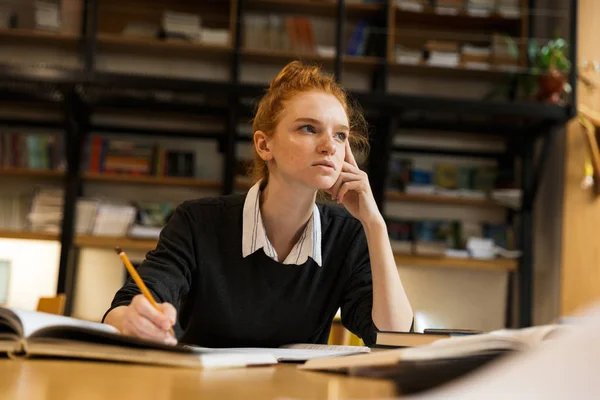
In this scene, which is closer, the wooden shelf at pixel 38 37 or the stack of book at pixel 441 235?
the wooden shelf at pixel 38 37

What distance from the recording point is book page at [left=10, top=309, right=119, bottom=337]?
84cm

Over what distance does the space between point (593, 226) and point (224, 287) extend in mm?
3980

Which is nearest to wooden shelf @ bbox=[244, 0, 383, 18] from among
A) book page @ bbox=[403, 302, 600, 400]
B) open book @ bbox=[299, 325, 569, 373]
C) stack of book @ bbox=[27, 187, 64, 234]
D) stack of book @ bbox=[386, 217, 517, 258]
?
stack of book @ bbox=[386, 217, 517, 258]

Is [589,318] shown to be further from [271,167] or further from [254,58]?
[254,58]

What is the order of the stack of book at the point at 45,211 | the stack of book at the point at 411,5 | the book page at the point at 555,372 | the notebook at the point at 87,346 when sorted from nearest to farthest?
the book page at the point at 555,372
the notebook at the point at 87,346
the stack of book at the point at 45,211
the stack of book at the point at 411,5

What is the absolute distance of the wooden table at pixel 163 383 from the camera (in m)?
0.58

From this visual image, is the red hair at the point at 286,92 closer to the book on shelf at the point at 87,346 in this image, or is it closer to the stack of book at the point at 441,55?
the book on shelf at the point at 87,346

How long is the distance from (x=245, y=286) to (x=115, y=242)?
12.1 feet

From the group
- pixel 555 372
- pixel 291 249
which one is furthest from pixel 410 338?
pixel 291 249

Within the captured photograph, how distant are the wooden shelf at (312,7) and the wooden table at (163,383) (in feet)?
16.4

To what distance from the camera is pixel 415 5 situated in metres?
5.47

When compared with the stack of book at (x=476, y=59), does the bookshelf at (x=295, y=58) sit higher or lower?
lower

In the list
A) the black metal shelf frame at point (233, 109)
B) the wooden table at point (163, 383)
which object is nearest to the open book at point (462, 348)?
the wooden table at point (163, 383)

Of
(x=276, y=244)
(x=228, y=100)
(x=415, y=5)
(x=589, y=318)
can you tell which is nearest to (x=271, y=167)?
(x=276, y=244)
